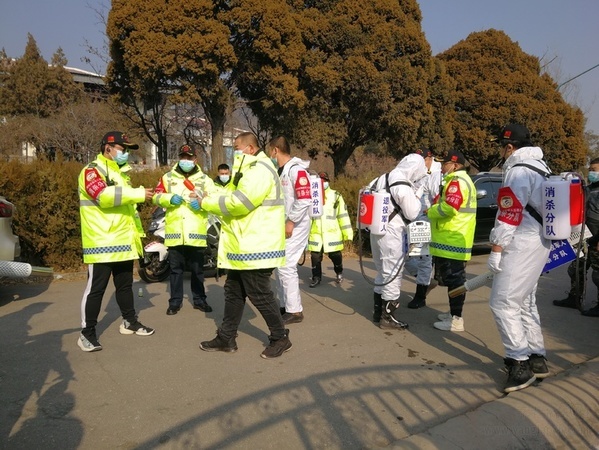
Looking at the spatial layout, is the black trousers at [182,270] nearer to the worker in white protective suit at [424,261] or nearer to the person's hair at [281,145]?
the person's hair at [281,145]

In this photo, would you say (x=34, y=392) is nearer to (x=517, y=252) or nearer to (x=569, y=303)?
(x=517, y=252)

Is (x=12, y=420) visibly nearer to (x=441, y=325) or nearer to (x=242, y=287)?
(x=242, y=287)

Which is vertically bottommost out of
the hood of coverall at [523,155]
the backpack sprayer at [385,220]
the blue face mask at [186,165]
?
the backpack sprayer at [385,220]

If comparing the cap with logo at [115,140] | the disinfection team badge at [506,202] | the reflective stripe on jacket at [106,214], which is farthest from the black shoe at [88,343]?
the disinfection team badge at [506,202]

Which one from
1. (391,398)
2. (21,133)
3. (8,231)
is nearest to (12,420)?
(391,398)

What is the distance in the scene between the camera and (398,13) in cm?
2138

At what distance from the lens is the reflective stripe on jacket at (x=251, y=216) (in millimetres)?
4078

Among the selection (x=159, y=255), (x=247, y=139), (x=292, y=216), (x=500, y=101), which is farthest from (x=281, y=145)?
(x=500, y=101)

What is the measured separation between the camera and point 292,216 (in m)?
5.21

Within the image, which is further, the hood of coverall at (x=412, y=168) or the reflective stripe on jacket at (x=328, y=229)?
the reflective stripe on jacket at (x=328, y=229)

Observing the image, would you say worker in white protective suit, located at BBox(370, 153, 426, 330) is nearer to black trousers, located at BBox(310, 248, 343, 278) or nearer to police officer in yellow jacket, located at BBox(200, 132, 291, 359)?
police officer in yellow jacket, located at BBox(200, 132, 291, 359)

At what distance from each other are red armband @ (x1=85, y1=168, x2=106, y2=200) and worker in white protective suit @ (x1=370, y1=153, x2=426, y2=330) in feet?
9.27

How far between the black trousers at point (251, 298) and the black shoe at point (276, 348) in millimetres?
42

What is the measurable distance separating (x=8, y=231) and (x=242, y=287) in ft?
11.1
